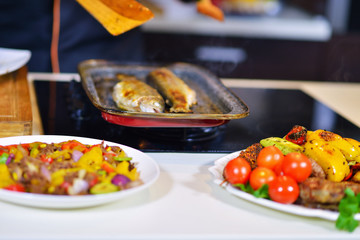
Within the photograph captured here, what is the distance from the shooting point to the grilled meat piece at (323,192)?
92 cm

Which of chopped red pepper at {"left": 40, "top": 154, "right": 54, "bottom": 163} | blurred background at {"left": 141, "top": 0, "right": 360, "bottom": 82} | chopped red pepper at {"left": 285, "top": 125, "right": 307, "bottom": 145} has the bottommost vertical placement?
blurred background at {"left": 141, "top": 0, "right": 360, "bottom": 82}

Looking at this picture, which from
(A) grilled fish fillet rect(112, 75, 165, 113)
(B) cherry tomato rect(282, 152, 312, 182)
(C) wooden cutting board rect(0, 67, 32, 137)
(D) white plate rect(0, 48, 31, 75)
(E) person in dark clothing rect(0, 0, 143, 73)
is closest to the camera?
(B) cherry tomato rect(282, 152, 312, 182)

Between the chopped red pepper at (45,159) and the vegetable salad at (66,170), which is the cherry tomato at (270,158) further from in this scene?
the chopped red pepper at (45,159)

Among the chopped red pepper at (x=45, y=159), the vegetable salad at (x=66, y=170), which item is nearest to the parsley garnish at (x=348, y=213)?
the vegetable salad at (x=66, y=170)

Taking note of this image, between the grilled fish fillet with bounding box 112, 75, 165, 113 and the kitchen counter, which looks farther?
the grilled fish fillet with bounding box 112, 75, 165, 113

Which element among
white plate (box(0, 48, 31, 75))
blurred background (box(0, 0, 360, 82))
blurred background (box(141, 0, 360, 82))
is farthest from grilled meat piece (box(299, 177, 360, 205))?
blurred background (box(141, 0, 360, 82))

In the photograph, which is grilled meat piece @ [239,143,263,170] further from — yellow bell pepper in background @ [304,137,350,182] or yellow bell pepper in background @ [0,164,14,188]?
yellow bell pepper in background @ [0,164,14,188]

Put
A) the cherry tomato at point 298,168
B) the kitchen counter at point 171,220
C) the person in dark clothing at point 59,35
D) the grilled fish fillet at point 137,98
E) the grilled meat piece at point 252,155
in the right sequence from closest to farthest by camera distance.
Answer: the kitchen counter at point 171,220 < the cherry tomato at point 298,168 < the grilled meat piece at point 252,155 < the grilled fish fillet at point 137,98 < the person in dark clothing at point 59,35

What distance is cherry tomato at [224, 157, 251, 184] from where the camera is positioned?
3.22 ft

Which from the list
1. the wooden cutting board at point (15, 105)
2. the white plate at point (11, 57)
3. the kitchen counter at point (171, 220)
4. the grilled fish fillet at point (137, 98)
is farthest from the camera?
the white plate at point (11, 57)

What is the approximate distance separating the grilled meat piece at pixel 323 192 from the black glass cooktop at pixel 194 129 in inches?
14.2

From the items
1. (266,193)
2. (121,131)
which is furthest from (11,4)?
(266,193)

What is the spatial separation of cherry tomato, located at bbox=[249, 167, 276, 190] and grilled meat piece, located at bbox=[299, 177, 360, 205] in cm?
6

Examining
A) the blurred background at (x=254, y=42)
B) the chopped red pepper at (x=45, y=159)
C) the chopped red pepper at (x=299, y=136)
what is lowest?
the blurred background at (x=254, y=42)
